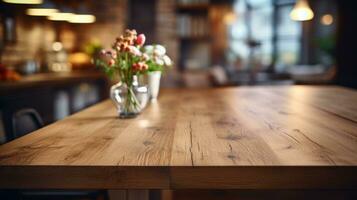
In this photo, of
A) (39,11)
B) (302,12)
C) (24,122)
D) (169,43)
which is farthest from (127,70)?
(169,43)

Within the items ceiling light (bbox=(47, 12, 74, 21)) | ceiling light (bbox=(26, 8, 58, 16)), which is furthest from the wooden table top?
ceiling light (bbox=(47, 12, 74, 21))

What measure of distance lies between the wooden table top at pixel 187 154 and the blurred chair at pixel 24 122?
0.25 m

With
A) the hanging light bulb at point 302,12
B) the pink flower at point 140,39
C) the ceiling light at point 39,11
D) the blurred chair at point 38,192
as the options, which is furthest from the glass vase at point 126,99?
the hanging light bulb at point 302,12

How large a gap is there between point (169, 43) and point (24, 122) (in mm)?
4589

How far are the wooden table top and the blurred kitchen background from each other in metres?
0.65

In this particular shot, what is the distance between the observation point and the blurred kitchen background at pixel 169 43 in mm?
4047

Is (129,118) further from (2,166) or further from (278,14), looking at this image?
(278,14)

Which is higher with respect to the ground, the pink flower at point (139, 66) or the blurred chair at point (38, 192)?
the pink flower at point (139, 66)

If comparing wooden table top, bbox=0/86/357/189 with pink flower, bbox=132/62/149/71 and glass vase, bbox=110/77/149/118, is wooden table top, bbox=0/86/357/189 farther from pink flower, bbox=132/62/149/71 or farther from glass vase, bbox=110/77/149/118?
pink flower, bbox=132/62/149/71

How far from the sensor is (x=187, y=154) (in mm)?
1124

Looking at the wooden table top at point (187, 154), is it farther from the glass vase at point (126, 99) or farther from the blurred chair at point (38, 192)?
the blurred chair at point (38, 192)

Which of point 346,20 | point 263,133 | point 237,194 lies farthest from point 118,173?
point 346,20

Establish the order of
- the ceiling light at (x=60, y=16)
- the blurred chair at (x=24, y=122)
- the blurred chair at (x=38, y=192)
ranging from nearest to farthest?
the blurred chair at (x=38, y=192) → the blurred chair at (x=24, y=122) → the ceiling light at (x=60, y=16)

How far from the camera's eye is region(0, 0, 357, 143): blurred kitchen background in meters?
4.05
